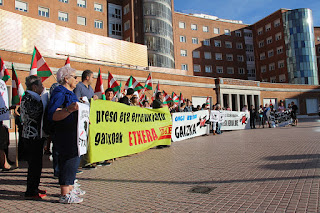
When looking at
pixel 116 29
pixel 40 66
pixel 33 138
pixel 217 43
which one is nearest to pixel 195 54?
pixel 217 43

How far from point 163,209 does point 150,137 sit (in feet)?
16.2

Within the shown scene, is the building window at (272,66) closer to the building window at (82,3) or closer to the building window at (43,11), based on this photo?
the building window at (82,3)

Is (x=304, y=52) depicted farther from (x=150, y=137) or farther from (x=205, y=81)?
(x=150, y=137)

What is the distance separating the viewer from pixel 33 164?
379 cm

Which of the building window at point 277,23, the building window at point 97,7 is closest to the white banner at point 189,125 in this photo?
the building window at point 97,7

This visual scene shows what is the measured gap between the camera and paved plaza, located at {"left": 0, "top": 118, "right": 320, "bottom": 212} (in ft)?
10.6

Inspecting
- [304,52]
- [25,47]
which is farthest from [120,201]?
[304,52]

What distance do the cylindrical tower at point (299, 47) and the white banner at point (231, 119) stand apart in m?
47.1

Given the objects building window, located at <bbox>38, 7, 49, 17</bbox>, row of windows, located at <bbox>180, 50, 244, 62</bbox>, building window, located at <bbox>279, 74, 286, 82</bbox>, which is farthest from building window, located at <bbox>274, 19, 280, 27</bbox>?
building window, located at <bbox>38, 7, 49, 17</bbox>

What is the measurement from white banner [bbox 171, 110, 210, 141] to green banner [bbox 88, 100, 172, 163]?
200cm

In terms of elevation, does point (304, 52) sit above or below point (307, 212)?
above

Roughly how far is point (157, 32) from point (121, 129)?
1632 inches

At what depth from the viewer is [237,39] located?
6391cm

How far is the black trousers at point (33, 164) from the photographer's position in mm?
3740
